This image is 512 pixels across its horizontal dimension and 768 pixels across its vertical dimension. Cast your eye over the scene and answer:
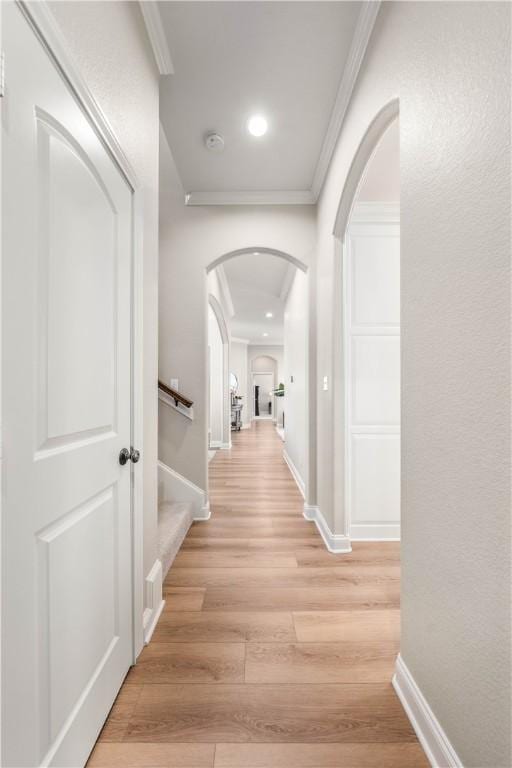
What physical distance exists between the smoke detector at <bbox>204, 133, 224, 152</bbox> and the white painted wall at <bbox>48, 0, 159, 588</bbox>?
65cm

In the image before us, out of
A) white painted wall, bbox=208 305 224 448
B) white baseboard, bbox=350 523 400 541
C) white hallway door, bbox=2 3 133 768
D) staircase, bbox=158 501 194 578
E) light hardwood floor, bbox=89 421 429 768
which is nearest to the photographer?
white hallway door, bbox=2 3 133 768

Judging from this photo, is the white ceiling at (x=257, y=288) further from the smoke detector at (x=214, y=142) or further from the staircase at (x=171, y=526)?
the staircase at (x=171, y=526)

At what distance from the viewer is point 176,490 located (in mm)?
3170

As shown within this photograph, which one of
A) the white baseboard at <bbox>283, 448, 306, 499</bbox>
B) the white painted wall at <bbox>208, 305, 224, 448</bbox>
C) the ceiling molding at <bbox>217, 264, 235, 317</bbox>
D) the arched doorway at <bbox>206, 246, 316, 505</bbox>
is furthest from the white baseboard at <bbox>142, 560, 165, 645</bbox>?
the white painted wall at <bbox>208, 305, 224, 448</bbox>

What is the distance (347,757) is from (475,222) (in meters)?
1.64

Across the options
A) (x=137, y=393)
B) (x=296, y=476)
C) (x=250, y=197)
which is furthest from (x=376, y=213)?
(x=296, y=476)

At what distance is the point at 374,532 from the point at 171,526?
5.08 ft

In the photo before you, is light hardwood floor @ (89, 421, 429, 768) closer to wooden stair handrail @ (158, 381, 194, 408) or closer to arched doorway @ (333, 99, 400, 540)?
arched doorway @ (333, 99, 400, 540)

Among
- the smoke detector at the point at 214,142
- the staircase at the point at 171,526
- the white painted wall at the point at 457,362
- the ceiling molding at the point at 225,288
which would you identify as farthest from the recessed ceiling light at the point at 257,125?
the staircase at the point at 171,526

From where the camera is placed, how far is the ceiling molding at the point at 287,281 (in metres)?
4.89

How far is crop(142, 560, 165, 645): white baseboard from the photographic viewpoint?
1.64 metres

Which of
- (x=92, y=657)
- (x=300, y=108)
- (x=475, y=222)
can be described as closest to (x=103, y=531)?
(x=92, y=657)

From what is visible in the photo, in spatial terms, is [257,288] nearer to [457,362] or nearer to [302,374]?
[302,374]

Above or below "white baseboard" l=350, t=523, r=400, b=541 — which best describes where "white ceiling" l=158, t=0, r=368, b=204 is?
above
